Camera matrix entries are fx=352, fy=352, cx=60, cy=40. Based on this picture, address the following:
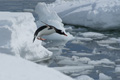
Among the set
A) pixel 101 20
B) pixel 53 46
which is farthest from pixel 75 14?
pixel 53 46

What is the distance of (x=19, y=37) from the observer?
8.10 m

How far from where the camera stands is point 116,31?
13.4 meters

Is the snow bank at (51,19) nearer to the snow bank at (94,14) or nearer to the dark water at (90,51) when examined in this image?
the dark water at (90,51)

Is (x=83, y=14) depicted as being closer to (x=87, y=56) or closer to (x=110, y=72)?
(x=87, y=56)

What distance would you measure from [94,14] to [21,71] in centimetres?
1085

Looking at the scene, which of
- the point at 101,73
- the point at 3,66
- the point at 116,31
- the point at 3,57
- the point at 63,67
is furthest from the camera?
the point at 116,31

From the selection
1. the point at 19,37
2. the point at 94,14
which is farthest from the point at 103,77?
the point at 94,14

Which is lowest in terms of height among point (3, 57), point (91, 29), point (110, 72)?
point (91, 29)

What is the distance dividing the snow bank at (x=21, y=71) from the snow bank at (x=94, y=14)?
10.1m

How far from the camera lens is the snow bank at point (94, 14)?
1374 centimetres

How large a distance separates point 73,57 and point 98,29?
527cm

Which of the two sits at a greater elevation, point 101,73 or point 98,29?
point 101,73

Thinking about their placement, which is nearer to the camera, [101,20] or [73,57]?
[73,57]

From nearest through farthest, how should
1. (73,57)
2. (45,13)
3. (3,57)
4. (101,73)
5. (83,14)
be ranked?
(3,57)
(101,73)
(73,57)
(45,13)
(83,14)
